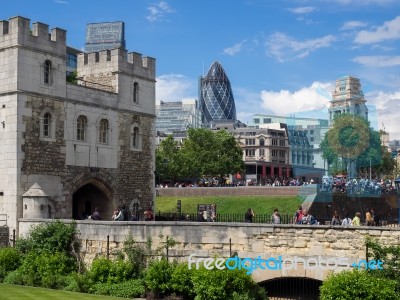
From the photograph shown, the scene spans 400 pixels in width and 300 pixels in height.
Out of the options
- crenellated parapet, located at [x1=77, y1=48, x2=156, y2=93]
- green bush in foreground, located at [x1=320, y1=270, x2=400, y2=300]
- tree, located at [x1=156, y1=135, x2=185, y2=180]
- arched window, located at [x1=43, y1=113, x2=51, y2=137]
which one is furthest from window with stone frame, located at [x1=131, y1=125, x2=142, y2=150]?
tree, located at [x1=156, y1=135, x2=185, y2=180]

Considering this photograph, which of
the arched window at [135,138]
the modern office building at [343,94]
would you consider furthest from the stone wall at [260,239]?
the modern office building at [343,94]

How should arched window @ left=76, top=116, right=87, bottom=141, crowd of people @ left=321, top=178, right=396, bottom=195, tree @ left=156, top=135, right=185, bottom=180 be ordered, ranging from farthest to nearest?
1. tree @ left=156, top=135, right=185, bottom=180
2. crowd of people @ left=321, top=178, right=396, bottom=195
3. arched window @ left=76, top=116, right=87, bottom=141

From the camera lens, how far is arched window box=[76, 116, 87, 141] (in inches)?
1390

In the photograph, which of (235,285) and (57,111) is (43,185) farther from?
(235,285)

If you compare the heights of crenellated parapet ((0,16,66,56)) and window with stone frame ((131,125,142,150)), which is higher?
crenellated parapet ((0,16,66,56))

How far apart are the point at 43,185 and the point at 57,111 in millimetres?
4039

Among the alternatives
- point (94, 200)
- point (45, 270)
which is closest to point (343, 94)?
point (94, 200)

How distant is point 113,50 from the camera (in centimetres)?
3891

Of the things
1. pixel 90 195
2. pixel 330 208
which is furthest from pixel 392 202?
pixel 90 195

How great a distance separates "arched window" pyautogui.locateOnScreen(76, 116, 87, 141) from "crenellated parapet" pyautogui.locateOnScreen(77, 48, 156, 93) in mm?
3431

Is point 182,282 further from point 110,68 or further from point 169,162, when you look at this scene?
point 169,162

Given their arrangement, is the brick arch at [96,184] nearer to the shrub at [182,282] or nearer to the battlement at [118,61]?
the battlement at [118,61]

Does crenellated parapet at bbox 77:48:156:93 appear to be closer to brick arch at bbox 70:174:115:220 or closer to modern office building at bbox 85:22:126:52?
brick arch at bbox 70:174:115:220

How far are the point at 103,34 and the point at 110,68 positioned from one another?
450 ft
